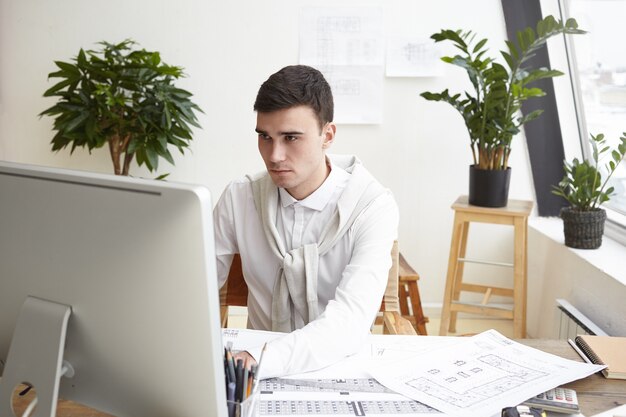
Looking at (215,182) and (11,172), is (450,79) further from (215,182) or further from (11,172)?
(11,172)

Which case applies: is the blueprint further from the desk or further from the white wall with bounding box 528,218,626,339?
the white wall with bounding box 528,218,626,339

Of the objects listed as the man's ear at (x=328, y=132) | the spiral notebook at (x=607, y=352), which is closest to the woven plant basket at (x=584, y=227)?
the spiral notebook at (x=607, y=352)

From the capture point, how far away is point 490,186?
3.69m

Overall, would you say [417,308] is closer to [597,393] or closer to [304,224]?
[304,224]

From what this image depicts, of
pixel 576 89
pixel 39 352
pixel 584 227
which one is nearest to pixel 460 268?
pixel 584 227

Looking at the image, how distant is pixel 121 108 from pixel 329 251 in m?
2.06

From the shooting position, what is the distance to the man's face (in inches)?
75.9

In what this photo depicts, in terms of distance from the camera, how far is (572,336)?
327 cm

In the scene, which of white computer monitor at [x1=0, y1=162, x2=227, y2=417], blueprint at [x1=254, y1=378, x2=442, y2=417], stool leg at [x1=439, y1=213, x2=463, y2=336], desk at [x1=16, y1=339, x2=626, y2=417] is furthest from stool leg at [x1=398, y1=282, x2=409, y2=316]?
white computer monitor at [x1=0, y1=162, x2=227, y2=417]

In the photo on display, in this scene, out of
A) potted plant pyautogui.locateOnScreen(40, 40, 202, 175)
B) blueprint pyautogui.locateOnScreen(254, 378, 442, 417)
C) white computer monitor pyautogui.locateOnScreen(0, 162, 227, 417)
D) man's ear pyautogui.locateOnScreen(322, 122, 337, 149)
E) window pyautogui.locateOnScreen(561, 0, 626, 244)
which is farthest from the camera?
potted plant pyautogui.locateOnScreen(40, 40, 202, 175)

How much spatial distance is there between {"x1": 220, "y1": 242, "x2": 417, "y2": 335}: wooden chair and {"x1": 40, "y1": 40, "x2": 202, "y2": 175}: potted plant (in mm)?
1651

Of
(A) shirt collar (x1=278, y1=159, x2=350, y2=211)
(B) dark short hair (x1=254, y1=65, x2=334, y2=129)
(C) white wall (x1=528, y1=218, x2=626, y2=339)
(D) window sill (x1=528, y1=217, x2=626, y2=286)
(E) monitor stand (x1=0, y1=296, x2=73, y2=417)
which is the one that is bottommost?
(C) white wall (x1=528, y1=218, x2=626, y2=339)

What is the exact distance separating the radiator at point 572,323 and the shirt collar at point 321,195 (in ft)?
4.75

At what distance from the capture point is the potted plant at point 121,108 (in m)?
3.70
